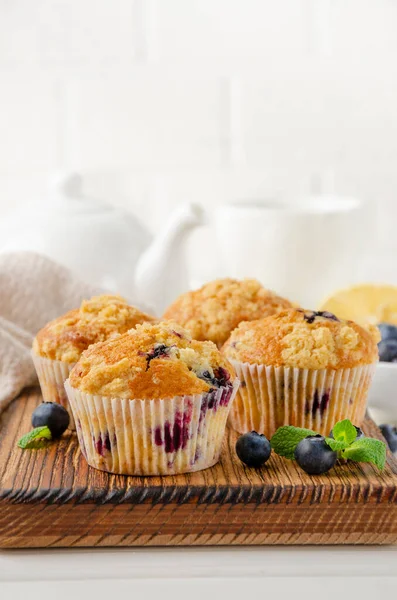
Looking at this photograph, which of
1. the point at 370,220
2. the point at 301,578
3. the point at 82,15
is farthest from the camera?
the point at 82,15

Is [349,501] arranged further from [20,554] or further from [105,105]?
[105,105]

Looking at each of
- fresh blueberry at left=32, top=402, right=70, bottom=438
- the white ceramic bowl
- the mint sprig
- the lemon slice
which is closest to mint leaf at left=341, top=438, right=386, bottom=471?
the mint sprig

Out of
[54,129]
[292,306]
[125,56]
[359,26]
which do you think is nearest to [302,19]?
[359,26]

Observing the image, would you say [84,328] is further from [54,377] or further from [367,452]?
[367,452]

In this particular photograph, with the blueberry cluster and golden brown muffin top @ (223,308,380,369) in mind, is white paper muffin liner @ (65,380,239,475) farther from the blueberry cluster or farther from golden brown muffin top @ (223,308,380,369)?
the blueberry cluster

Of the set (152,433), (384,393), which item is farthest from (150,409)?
(384,393)

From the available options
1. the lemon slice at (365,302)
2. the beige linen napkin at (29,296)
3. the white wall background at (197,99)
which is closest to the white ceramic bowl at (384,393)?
the lemon slice at (365,302)
